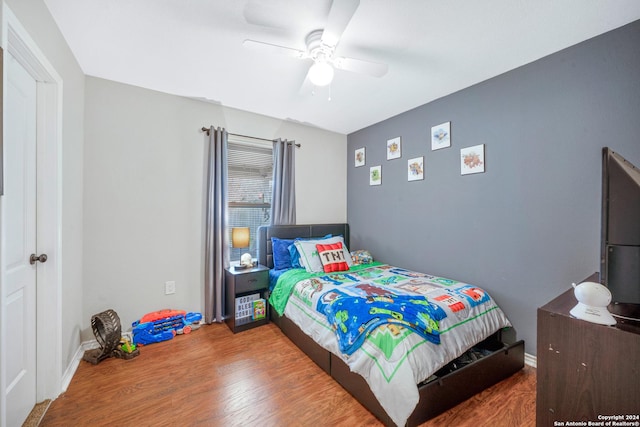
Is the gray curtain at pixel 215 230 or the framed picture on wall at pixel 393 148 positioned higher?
the framed picture on wall at pixel 393 148

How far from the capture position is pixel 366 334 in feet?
5.47

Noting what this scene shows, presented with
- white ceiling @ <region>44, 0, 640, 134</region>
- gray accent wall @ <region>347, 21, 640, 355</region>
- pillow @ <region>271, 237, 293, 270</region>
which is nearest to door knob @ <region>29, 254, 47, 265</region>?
white ceiling @ <region>44, 0, 640, 134</region>

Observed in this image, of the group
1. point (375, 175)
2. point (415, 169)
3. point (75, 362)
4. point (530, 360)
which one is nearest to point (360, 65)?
point (415, 169)

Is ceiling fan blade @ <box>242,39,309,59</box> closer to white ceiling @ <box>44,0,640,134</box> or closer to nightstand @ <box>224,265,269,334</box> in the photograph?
white ceiling @ <box>44,0,640,134</box>

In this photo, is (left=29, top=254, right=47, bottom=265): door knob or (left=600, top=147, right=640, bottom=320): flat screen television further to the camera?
(left=29, top=254, right=47, bottom=265): door knob

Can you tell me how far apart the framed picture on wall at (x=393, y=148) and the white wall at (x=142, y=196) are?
1.85 metres

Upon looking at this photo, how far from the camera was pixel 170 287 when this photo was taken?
2768mm

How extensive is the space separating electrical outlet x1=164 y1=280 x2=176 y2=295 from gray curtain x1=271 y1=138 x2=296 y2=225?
4.32 ft

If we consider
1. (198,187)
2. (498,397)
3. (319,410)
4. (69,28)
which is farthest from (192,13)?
(498,397)

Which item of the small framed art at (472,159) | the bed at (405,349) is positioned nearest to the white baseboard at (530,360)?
the bed at (405,349)

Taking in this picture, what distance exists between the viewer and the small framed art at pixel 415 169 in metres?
3.00

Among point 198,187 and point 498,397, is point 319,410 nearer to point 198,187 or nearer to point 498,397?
point 498,397

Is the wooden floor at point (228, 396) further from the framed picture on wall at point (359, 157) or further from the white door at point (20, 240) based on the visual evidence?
the framed picture on wall at point (359, 157)

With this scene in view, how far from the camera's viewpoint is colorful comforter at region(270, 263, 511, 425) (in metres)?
1.49
